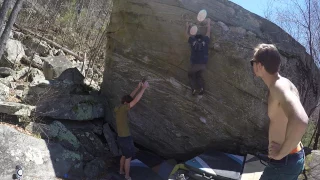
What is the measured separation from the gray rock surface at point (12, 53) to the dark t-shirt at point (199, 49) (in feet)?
21.7

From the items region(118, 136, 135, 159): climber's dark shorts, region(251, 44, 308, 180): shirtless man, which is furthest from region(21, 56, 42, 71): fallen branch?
region(251, 44, 308, 180): shirtless man

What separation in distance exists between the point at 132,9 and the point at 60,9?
771 cm

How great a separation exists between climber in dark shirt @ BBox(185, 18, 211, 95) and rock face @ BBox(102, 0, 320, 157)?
15cm

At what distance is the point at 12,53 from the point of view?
37.4 feet

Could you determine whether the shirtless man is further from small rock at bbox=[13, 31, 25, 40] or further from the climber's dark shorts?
small rock at bbox=[13, 31, 25, 40]

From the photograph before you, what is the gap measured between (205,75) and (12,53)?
7.10 m

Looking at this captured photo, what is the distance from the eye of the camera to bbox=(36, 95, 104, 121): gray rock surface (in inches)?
327

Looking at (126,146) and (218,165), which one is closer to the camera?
(218,165)

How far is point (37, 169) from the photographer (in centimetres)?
665

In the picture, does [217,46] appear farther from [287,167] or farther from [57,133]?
[287,167]

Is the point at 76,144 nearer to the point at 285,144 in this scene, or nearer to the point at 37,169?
the point at 37,169

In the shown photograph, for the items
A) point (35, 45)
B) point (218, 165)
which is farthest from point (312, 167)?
point (35, 45)

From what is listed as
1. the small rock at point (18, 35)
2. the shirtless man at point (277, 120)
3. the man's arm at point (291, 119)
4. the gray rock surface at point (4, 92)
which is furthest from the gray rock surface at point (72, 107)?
the man's arm at point (291, 119)

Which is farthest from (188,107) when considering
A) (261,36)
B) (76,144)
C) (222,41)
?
(76,144)
